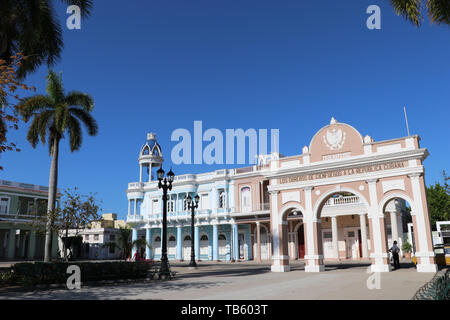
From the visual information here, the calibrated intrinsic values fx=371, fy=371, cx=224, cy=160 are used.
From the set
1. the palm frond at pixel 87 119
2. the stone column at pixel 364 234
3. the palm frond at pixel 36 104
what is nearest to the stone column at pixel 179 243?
the stone column at pixel 364 234

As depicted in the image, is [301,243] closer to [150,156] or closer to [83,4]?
[150,156]

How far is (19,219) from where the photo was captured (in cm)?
4025

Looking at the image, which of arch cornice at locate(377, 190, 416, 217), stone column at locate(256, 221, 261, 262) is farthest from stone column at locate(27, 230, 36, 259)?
arch cornice at locate(377, 190, 416, 217)

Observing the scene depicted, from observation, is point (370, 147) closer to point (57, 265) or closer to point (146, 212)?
point (57, 265)

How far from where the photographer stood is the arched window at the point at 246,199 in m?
37.6

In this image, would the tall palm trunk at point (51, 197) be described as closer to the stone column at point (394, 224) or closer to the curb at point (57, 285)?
the curb at point (57, 285)

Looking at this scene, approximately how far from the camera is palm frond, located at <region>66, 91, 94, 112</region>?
20.2 metres

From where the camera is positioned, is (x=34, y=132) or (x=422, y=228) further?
(x=34, y=132)

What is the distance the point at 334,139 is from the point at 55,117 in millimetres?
14925

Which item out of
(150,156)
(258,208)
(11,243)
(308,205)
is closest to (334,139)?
(308,205)

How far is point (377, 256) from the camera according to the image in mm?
18125

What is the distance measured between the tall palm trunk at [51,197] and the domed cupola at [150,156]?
83.4ft
